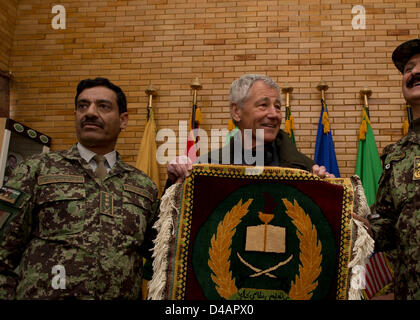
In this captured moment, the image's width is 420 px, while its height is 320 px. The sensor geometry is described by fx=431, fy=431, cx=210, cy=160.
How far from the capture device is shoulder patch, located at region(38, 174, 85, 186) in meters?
2.04

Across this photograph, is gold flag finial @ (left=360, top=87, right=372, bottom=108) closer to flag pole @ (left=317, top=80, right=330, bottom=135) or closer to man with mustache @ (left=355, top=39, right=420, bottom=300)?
flag pole @ (left=317, top=80, right=330, bottom=135)

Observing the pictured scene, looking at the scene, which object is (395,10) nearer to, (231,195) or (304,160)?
(304,160)

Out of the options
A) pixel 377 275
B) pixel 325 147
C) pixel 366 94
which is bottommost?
pixel 377 275

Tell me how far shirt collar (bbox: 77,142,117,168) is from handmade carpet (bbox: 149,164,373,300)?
46 cm

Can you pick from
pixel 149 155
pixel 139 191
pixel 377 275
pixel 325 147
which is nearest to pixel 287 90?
pixel 325 147

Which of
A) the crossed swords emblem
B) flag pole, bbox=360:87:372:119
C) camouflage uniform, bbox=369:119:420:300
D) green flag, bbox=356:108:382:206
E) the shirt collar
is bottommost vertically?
the crossed swords emblem

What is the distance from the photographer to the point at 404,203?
7.14 ft

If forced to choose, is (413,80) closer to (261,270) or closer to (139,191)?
(261,270)

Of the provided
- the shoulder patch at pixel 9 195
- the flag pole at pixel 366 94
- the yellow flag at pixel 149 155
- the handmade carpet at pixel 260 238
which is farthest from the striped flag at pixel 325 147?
the shoulder patch at pixel 9 195

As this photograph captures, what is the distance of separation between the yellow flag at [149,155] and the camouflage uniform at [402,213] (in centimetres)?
A: 250

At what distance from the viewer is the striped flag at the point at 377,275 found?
363 centimetres

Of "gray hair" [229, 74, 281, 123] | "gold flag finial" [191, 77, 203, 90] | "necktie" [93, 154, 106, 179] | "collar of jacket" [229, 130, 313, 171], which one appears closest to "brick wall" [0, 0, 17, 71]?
Result: "gold flag finial" [191, 77, 203, 90]

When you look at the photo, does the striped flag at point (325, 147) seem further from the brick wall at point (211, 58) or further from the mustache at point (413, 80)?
the mustache at point (413, 80)

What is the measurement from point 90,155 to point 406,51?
184 centimetres
